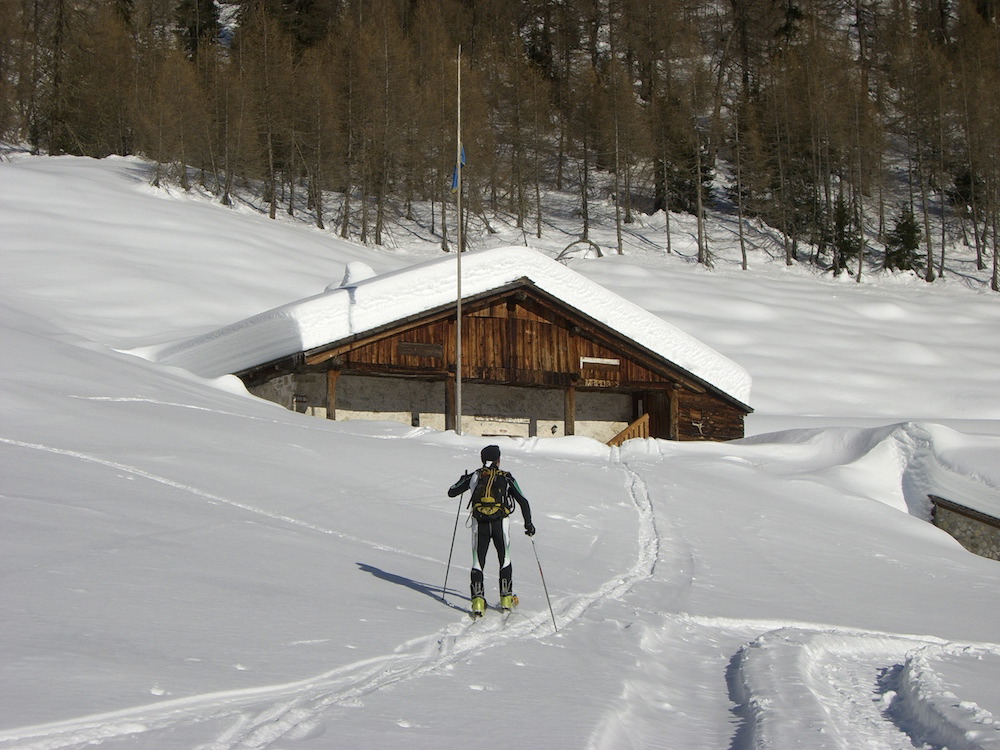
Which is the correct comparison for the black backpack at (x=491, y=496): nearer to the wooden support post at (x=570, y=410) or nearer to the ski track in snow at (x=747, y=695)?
the ski track in snow at (x=747, y=695)

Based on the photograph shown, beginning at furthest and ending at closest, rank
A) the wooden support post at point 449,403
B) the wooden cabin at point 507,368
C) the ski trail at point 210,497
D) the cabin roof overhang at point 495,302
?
the wooden support post at point 449,403 < the wooden cabin at point 507,368 < the cabin roof overhang at point 495,302 < the ski trail at point 210,497

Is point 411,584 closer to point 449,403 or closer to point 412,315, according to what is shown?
point 412,315

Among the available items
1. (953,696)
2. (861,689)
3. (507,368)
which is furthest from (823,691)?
(507,368)

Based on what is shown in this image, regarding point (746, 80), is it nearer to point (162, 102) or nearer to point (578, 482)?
point (162, 102)

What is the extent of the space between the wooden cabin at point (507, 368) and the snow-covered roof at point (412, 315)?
0.04 m

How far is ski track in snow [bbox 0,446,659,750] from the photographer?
3.71 metres

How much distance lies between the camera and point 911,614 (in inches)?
348

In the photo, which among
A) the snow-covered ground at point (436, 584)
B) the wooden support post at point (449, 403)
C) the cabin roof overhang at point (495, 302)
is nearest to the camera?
the snow-covered ground at point (436, 584)

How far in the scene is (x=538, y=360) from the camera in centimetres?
2202

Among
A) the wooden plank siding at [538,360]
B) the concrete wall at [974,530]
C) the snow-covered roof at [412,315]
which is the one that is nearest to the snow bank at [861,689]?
the concrete wall at [974,530]

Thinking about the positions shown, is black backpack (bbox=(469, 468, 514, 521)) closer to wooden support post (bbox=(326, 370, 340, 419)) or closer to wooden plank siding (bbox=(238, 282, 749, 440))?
wooden plank siding (bbox=(238, 282, 749, 440))

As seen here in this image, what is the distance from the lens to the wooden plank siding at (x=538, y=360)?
20.2 metres

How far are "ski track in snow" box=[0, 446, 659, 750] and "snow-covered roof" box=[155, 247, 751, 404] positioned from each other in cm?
1254

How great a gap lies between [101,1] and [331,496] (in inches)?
2319
